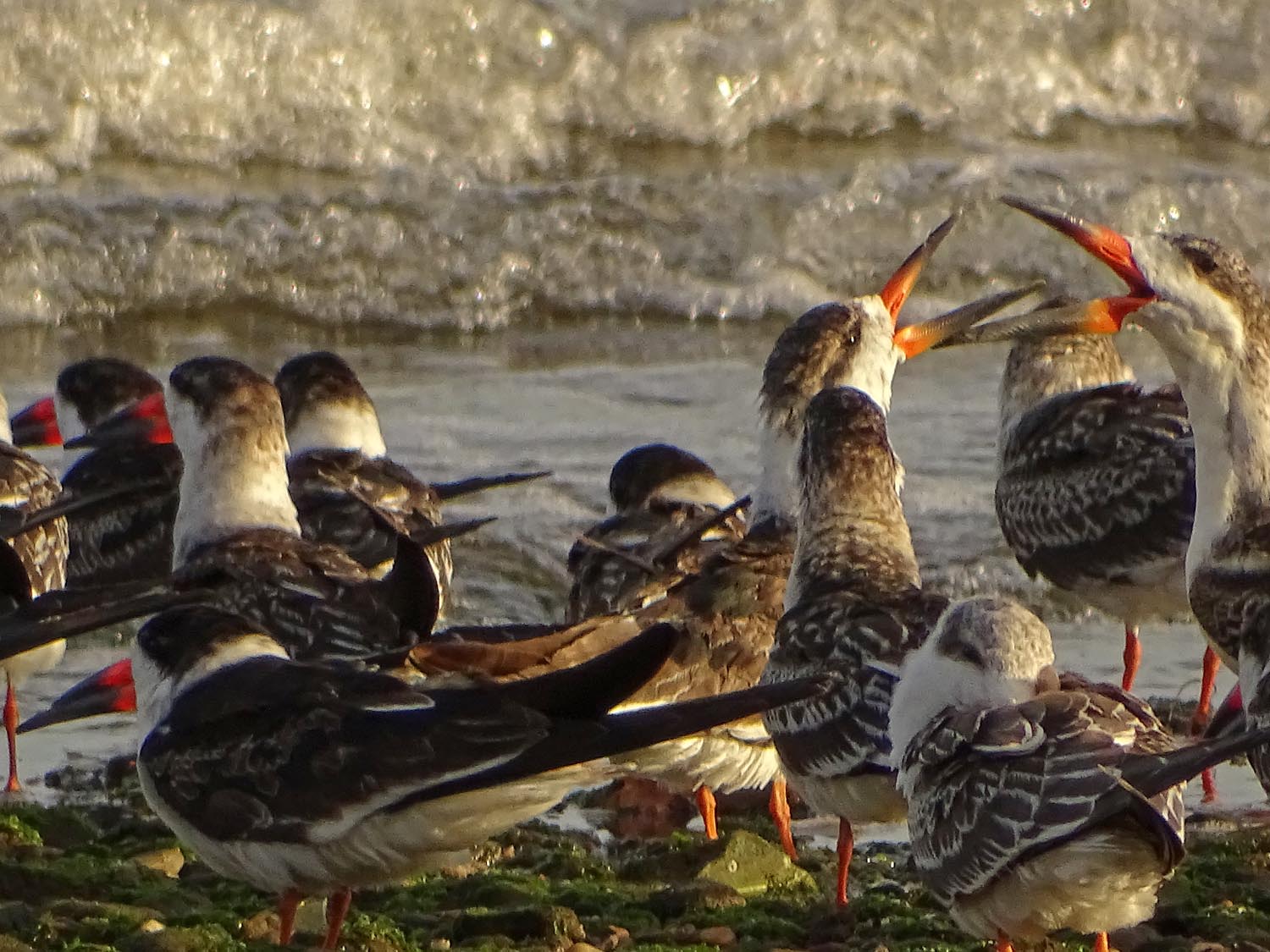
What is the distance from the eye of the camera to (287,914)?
5488mm

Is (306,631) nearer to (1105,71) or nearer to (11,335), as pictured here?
(11,335)

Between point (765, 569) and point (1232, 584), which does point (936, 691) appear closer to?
point (1232, 584)

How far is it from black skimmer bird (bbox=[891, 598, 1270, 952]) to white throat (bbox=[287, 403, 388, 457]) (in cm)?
429

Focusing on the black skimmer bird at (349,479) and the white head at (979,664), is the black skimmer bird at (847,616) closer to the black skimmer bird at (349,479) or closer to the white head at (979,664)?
the white head at (979,664)

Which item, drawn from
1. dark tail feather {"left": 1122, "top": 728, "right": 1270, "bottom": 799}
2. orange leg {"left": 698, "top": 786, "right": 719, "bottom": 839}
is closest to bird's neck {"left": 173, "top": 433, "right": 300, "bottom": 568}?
orange leg {"left": 698, "top": 786, "right": 719, "bottom": 839}

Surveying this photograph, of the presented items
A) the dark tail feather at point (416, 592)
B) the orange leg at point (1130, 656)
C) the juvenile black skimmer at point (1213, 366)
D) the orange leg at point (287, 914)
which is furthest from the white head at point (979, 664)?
the orange leg at point (1130, 656)

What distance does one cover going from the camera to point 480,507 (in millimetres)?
10008

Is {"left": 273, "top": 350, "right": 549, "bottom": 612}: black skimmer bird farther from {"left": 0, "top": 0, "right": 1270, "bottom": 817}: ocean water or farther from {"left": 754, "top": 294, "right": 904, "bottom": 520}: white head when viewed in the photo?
{"left": 0, "top": 0, "right": 1270, "bottom": 817}: ocean water

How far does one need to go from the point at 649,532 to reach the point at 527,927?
251cm

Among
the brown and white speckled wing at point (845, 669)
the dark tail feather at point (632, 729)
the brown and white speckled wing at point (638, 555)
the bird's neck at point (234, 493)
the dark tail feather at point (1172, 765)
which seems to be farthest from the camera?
the bird's neck at point (234, 493)

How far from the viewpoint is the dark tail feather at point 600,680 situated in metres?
4.55

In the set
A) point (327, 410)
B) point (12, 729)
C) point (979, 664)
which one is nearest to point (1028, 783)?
point (979, 664)

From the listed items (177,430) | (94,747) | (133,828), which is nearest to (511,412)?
(177,430)

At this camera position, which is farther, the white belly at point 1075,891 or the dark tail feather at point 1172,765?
the white belly at point 1075,891
